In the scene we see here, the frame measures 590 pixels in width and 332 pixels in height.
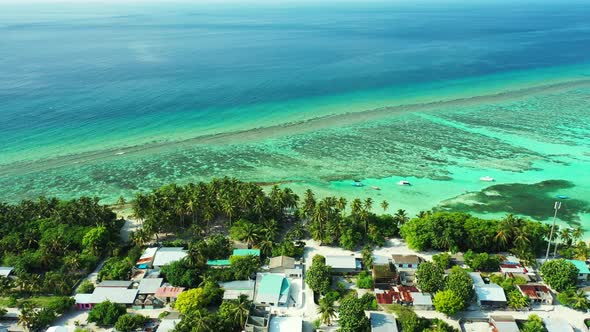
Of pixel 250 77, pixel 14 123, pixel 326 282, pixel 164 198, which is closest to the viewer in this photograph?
pixel 326 282

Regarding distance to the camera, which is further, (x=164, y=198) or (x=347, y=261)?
(x=164, y=198)

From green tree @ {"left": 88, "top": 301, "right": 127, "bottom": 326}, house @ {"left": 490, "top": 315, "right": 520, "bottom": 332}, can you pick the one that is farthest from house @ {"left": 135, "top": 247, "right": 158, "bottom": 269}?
house @ {"left": 490, "top": 315, "right": 520, "bottom": 332}

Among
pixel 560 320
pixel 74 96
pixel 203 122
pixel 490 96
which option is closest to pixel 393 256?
pixel 560 320

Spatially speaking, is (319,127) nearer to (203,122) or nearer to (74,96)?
(203,122)

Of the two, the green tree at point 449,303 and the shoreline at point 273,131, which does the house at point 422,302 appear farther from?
the shoreline at point 273,131

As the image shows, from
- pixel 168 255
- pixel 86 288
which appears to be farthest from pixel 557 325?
pixel 86 288

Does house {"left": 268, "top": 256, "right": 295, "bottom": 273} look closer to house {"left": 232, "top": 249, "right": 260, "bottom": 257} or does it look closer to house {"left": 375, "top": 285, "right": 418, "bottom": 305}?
house {"left": 232, "top": 249, "right": 260, "bottom": 257}

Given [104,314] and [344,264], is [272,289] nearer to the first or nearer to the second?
[344,264]
